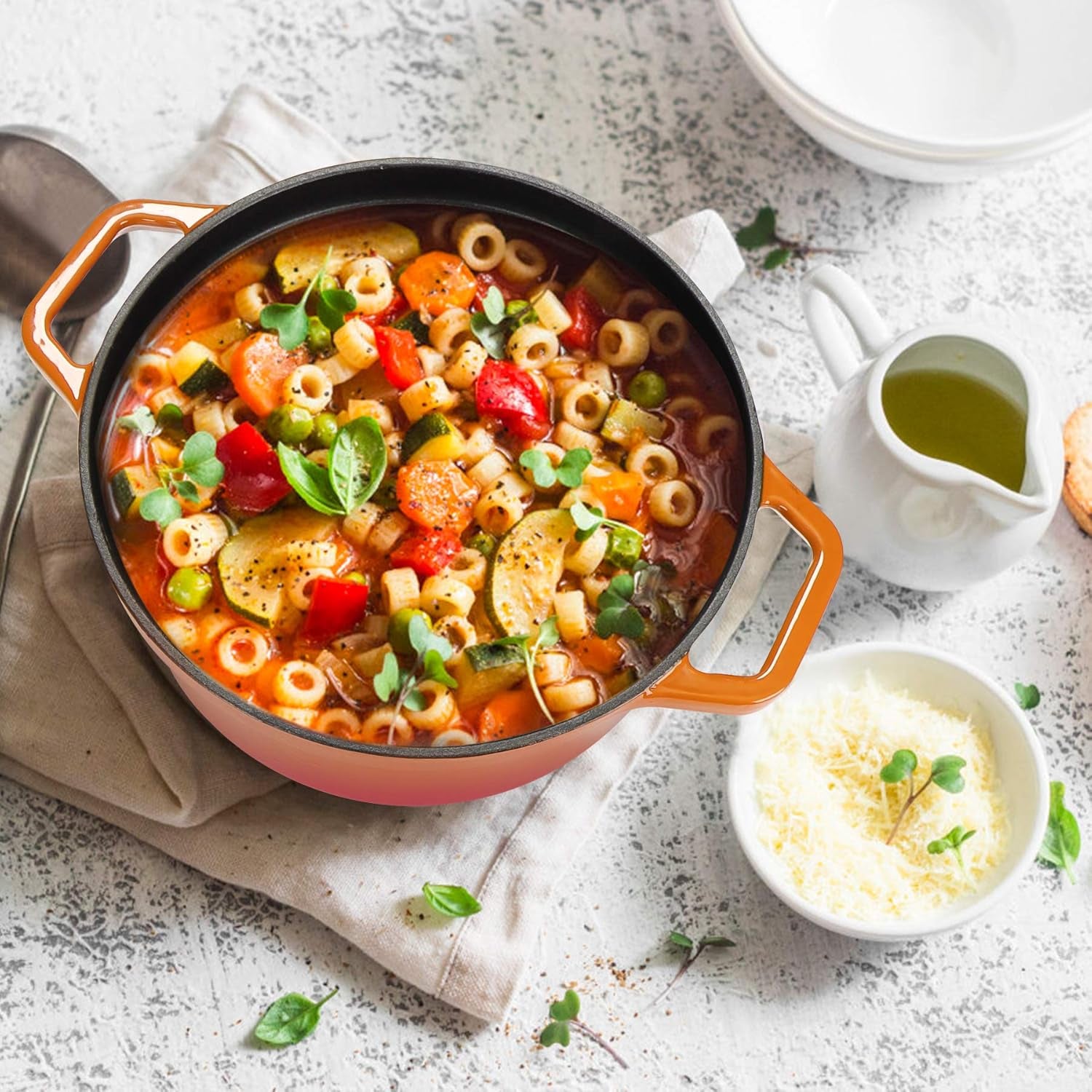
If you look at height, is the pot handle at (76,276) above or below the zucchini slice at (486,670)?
above

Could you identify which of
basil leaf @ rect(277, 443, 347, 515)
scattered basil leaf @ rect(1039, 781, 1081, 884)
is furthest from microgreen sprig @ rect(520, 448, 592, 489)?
scattered basil leaf @ rect(1039, 781, 1081, 884)

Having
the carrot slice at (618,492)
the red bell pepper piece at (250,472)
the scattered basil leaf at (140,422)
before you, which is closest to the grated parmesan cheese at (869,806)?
the carrot slice at (618,492)

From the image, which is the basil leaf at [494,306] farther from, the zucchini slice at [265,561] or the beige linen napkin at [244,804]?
the beige linen napkin at [244,804]

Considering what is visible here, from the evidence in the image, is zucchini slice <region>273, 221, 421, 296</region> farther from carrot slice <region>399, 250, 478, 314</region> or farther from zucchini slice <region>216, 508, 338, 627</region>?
zucchini slice <region>216, 508, 338, 627</region>

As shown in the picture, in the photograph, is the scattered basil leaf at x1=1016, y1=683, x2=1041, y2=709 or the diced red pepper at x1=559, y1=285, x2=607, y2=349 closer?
the diced red pepper at x1=559, y1=285, x2=607, y2=349

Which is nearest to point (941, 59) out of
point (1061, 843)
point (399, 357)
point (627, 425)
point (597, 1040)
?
point (627, 425)

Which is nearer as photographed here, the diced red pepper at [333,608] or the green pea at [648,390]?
the diced red pepper at [333,608]

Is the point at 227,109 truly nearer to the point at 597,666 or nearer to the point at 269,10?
the point at 269,10

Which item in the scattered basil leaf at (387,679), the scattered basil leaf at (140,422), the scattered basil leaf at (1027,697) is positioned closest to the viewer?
the scattered basil leaf at (387,679)
